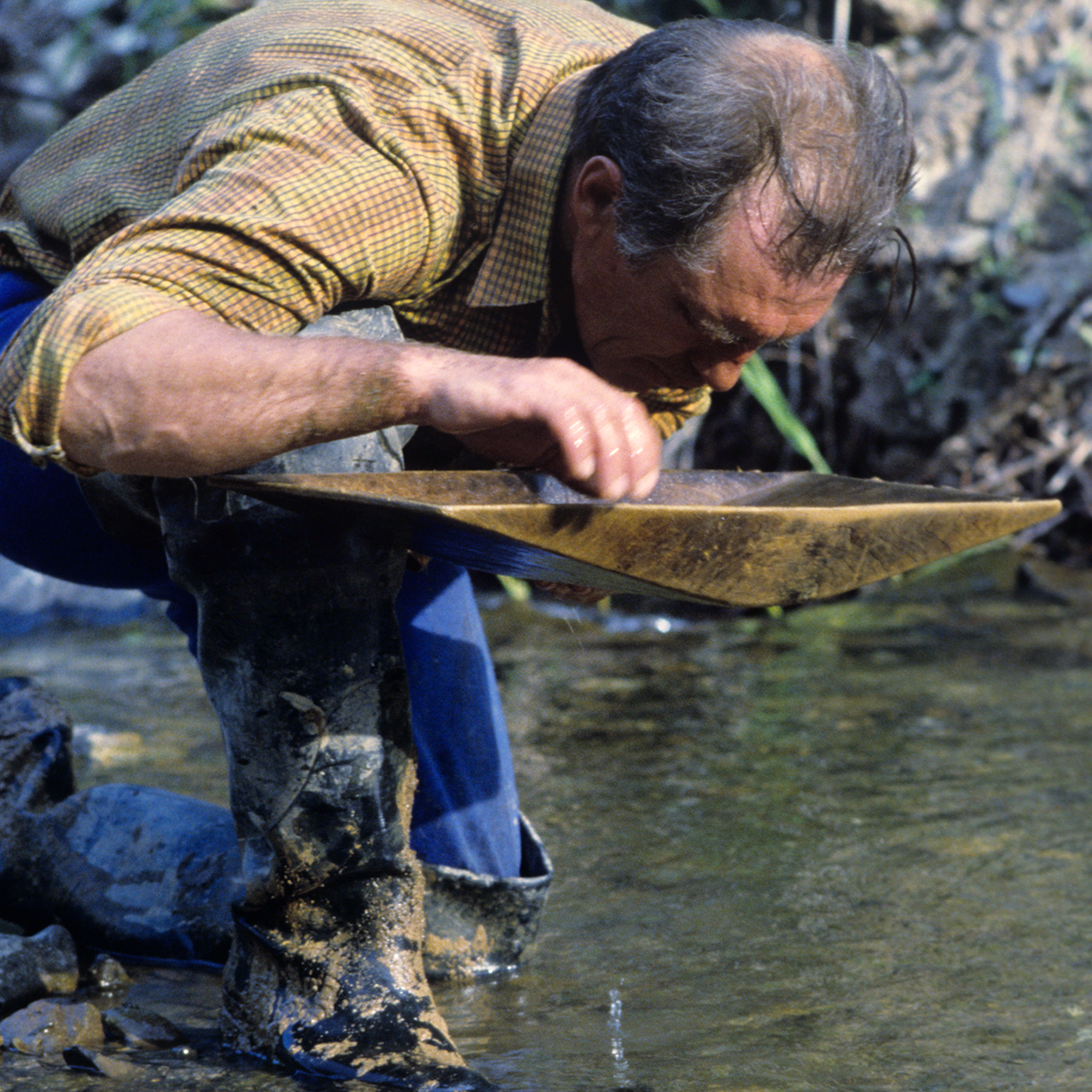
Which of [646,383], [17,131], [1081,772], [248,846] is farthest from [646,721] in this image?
[17,131]

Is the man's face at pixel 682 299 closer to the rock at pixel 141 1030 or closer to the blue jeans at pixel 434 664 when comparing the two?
the blue jeans at pixel 434 664

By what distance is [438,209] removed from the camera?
1.70 m

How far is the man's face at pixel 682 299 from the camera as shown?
1758 millimetres

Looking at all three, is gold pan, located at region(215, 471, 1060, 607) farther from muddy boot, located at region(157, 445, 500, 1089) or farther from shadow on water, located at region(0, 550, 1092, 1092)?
shadow on water, located at region(0, 550, 1092, 1092)

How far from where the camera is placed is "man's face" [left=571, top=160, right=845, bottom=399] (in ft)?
5.77

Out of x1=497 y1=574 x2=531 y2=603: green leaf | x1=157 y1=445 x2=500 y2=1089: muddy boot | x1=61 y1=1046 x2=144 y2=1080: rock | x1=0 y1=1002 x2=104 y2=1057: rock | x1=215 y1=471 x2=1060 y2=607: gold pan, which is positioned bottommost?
x1=497 y1=574 x2=531 y2=603: green leaf

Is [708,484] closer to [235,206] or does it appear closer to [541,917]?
[541,917]

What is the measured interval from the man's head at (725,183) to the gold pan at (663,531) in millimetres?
294

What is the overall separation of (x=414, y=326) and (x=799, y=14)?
14.6 ft

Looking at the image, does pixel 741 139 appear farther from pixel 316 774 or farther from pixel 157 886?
pixel 157 886

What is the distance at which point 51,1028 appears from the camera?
1.71 meters

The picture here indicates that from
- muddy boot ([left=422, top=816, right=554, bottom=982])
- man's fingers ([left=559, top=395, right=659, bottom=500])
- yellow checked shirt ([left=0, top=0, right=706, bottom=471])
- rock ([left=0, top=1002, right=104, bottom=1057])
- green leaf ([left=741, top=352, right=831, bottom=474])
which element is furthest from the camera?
green leaf ([left=741, top=352, right=831, bottom=474])

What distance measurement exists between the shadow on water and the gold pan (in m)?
0.54

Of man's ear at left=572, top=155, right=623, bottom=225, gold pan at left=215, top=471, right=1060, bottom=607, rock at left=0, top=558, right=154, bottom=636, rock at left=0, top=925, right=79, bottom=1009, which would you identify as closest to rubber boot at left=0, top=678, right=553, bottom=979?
rock at left=0, top=925, right=79, bottom=1009
